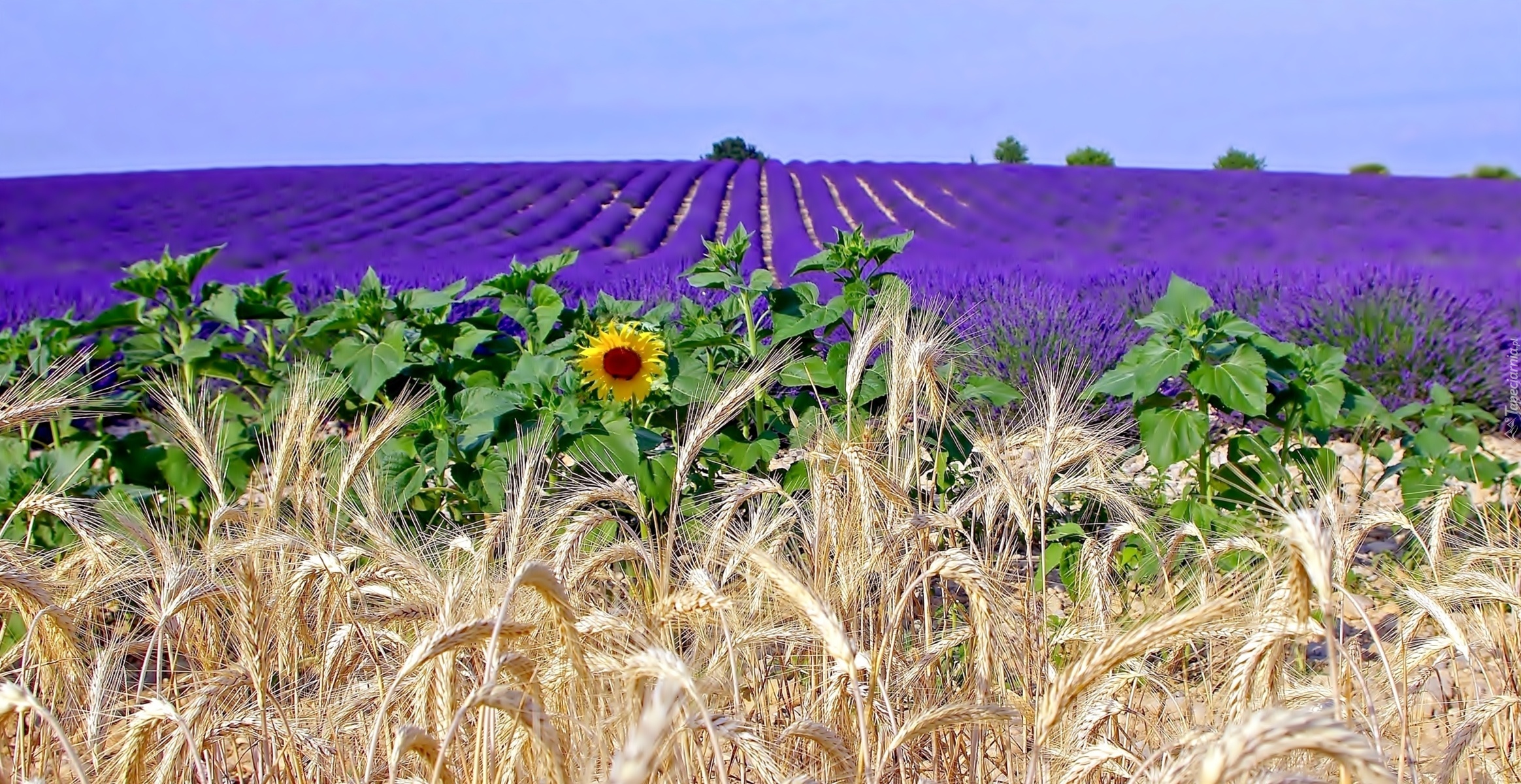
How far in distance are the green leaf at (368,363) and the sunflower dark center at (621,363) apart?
0.56 metres

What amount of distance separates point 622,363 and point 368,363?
70cm

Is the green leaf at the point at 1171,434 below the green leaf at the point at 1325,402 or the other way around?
below

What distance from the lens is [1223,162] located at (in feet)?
143

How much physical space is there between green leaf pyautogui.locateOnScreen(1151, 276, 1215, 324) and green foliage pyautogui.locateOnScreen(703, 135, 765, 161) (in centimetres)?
4231

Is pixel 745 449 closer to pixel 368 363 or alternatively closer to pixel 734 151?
pixel 368 363

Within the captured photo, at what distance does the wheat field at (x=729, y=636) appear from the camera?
1299mm

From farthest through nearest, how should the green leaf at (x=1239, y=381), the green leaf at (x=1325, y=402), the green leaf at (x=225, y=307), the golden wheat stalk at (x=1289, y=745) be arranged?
1. the green leaf at (x=225, y=307)
2. the green leaf at (x=1325, y=402)
3. the green leaf at (x=1239, y=381)
4. the golden wheat stalk at (x=1289, y=745)

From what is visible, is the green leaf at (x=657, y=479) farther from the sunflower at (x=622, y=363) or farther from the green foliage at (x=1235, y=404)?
the green foliage at (x=1235, y=404)

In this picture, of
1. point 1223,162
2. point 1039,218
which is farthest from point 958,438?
point 1223,162

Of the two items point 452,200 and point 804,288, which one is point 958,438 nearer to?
point 804,288

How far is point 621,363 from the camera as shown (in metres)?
2.81

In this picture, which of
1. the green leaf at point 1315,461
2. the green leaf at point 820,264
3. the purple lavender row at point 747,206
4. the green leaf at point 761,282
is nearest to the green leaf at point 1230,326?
the green leaf at point 1315,461

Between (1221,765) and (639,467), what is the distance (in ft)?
6.28

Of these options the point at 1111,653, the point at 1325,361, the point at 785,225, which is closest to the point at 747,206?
the point at 785,225
